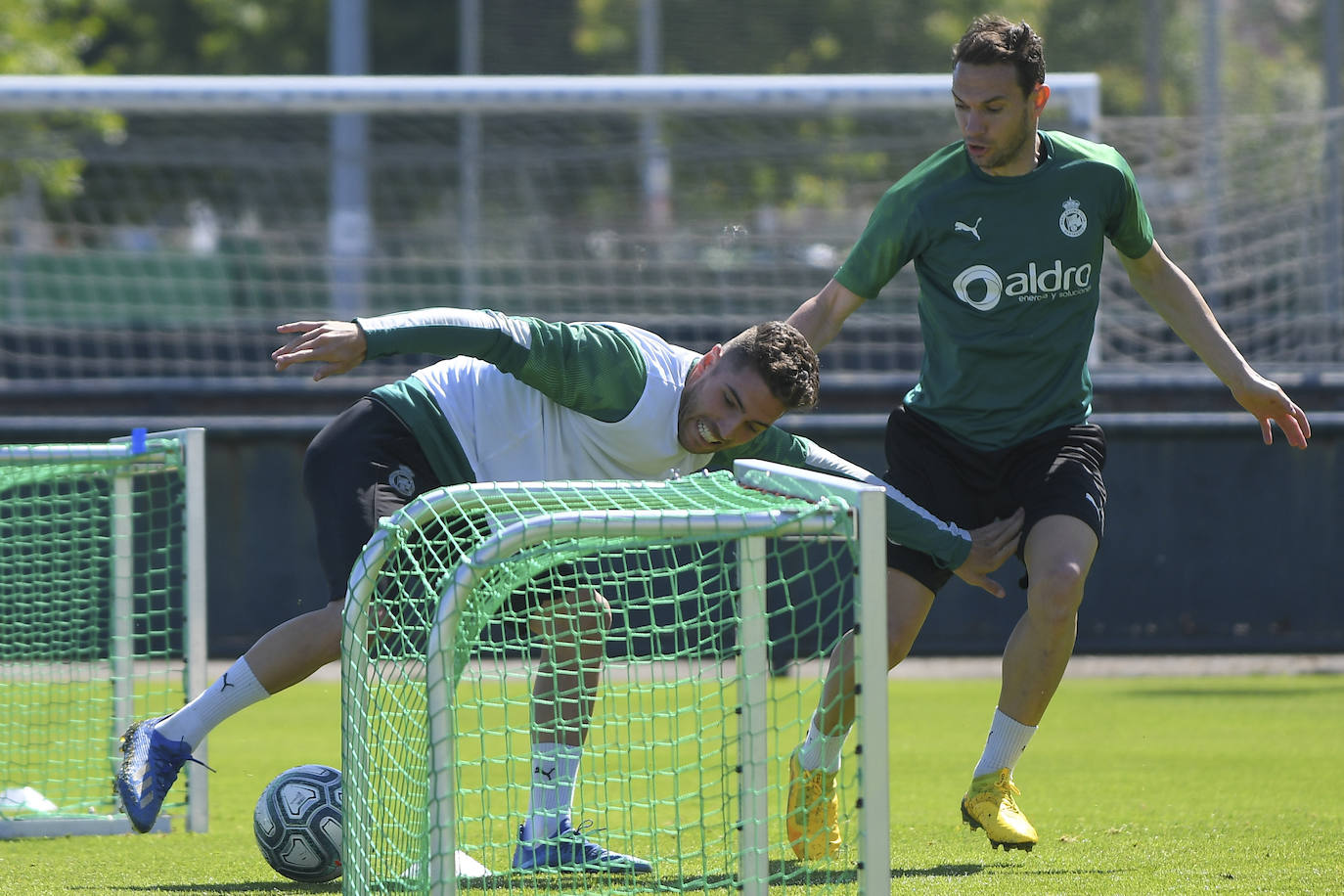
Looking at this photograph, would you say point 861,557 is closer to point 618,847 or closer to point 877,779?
point 877,779

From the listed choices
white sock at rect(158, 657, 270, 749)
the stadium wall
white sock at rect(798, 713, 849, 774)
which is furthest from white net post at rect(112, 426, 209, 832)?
the stadium wall

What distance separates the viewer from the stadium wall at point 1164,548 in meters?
9.27

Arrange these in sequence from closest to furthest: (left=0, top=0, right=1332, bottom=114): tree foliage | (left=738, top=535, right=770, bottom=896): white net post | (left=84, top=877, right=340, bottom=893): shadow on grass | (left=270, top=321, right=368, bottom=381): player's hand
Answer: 1. (left=738, top=535, right=770, bottom=896): white net post
2. (left=270, top=321, right=368, bottom=381): player's hand
3. (left=84, top=877, right=340, bottom=893): shadow on grass
4. (left=0, top=0, right=1332, bottom=114): tree foliage

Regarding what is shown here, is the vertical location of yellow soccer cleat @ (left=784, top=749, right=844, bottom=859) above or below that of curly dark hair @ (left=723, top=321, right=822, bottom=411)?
below

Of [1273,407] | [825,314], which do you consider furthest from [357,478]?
[1273,407]

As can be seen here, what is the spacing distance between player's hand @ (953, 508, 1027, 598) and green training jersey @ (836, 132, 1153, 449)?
8.8 inches

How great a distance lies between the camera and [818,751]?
4578 mm

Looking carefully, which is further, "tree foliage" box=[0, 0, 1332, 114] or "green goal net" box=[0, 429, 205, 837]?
"tree foliage" box=[0, 0, 1332, 114]

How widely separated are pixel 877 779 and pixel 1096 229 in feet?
7.53

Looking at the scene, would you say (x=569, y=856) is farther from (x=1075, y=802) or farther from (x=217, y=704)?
(x=1075, y=802)

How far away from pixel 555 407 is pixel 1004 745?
5.04 feet

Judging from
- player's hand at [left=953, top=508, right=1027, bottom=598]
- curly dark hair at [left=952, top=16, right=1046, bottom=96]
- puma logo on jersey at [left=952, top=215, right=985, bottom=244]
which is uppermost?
curly dark hair at [left=952, top=16, right=1046, bottom=96]

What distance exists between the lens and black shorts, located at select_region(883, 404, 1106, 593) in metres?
4.69

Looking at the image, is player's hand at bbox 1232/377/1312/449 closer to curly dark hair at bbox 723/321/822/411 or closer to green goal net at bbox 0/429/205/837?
curly dark hair at bbox 723/321/822/411
